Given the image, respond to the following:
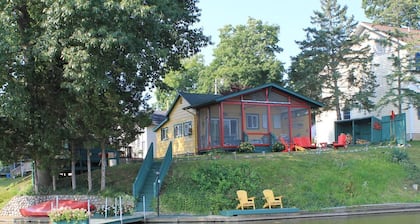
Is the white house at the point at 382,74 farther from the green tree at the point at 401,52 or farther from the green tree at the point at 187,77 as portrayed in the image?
the green tree at the point at 187,77

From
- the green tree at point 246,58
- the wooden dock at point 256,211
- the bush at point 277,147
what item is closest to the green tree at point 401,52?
the bush at point 277,147

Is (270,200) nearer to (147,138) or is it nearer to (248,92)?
(248,92)

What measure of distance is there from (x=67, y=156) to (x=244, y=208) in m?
8.20

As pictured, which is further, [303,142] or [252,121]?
[252,121]

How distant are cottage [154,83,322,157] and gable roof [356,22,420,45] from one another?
7726 millimetres

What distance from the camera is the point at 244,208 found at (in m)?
18.0

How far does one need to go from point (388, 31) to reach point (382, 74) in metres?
4.55

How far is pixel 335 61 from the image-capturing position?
109ft

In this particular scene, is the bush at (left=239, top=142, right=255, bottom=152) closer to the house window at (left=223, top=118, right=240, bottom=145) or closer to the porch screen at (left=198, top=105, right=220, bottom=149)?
the house window at (left=223, top=118, right=240, bottom=145)

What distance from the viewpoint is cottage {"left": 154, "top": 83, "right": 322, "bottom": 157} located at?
27094mm

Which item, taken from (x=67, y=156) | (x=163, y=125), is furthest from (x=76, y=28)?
(x=163, y=125)

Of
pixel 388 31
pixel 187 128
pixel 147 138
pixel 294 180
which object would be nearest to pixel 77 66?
pixel 294 180

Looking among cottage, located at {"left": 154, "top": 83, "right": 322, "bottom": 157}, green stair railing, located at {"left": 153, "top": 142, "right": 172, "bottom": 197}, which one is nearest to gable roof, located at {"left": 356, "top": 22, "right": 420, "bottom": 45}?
cottage, located at {"left": 154, "top": 83, "right": 322, "bottom": 157}

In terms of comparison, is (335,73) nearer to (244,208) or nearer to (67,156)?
(244,208)
